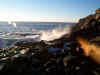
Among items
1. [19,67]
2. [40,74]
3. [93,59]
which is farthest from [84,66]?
[19,67]

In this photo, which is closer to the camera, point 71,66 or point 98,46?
point 71,66

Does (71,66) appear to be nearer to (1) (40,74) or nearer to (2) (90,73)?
(2) (90,73)

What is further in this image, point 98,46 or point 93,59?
point 98,46

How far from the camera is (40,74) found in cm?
444

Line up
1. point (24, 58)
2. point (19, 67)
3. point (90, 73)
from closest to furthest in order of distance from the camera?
point (90, 73) → point (19, 67) → point (24, 58)

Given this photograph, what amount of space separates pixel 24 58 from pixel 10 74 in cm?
125

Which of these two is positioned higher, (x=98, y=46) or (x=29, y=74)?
(x=98, y=46)

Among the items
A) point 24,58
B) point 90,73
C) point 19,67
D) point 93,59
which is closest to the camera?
point 90,73

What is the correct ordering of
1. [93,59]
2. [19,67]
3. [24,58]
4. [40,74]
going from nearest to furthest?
[40,74] → [19,67] → [93,59] → [24,58]

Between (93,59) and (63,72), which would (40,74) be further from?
(93,59)

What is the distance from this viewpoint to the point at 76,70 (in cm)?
446

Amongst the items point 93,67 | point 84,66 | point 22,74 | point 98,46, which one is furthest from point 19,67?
point 98,46

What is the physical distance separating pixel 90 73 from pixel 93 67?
0.47m

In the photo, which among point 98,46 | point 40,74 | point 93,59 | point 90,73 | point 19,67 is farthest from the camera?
point 98,46
